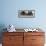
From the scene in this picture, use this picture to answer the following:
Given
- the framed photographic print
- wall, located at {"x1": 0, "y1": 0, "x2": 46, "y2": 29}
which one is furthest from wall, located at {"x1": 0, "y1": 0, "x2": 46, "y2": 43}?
the framed photographic print

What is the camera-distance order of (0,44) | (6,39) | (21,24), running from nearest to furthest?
(6,39) < (0,44) < (21,24)

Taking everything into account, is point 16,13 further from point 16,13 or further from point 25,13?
point 25,13

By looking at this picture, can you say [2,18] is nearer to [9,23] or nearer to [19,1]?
[9,23]

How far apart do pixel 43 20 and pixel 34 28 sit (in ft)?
1.29

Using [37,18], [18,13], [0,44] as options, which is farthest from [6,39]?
[37,18]

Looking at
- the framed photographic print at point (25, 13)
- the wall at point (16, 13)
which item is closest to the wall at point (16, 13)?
the wall at point (16, 13)

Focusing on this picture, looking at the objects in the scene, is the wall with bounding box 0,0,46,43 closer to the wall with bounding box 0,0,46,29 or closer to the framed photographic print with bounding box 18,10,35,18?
the wall with bounding box 0,0,46,29

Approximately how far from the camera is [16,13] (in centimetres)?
410

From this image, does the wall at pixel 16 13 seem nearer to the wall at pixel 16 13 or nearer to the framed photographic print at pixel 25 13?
the wall at pixel 16 13

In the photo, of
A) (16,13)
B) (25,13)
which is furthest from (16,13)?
(25,13)

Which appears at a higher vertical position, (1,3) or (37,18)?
(1,3)

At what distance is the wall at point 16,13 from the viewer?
4.09m

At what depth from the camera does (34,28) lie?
4.14 metres

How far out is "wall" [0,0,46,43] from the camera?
4.09m
